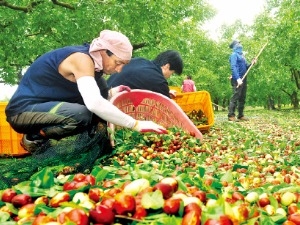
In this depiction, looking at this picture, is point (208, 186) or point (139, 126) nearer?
point (208, 186)

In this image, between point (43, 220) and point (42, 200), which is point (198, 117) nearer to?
point (42, 200)

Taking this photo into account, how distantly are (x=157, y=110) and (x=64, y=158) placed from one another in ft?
8.29

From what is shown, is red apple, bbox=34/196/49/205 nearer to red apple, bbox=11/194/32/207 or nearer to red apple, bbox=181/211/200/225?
red apple, bbox=11/194/32/207

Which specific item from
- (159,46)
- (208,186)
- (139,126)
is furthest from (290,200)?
(159,46)

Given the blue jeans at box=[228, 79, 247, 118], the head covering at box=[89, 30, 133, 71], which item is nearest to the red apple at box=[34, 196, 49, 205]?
the head covering at box=[89, 30, 133, 71]

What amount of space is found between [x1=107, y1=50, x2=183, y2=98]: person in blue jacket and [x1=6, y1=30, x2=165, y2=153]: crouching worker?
5.97 ft

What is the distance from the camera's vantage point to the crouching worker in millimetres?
4191

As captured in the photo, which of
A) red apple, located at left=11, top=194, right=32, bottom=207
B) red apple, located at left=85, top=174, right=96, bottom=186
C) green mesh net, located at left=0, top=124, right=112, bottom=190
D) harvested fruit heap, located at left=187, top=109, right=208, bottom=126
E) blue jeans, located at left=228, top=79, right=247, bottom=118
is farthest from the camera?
blue jeans, located at left=228, top=79, right=247, bottom=118

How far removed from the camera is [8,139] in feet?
21.0

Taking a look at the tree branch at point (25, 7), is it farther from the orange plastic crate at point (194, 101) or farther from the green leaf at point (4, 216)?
the green leaf at point (4, 216)

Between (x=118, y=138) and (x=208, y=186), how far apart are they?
2881mm

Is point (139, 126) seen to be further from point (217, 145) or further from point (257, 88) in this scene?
point (257, 88)

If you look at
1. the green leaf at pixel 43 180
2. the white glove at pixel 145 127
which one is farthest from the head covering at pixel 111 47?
the green leaf at pixel 43 180

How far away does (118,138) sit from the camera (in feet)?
17.0
